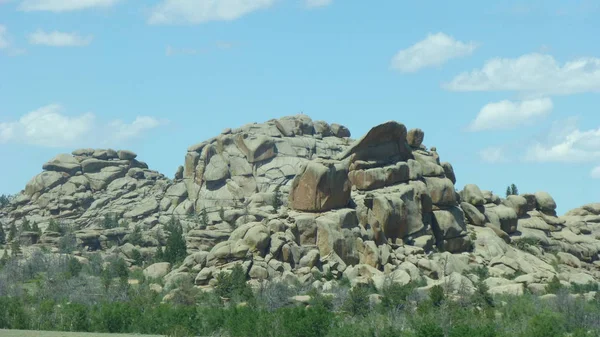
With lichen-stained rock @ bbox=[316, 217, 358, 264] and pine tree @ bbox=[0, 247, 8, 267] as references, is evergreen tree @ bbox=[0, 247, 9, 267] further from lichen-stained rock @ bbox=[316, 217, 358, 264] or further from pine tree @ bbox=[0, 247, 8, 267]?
lichen-stained rock @ bbox=[316, 217, 358, 264]

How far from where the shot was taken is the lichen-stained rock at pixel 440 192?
357 ft

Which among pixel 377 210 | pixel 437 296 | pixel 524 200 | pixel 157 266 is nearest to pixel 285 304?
pixel 437 296

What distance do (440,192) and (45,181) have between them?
96.2m

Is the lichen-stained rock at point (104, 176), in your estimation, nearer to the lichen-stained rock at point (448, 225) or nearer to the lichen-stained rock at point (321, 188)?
the lichen-stained rock at point (321, 188)

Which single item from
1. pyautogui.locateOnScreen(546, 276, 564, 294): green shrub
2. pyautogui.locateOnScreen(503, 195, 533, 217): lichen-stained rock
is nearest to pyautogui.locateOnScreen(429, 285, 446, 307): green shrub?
pyautogui.locateOnScreen(546, 276, 564, 294): green shrub

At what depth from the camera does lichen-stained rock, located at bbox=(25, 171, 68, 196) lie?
593ft

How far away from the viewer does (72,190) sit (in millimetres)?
179375

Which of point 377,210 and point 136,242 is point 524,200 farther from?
point 136,242

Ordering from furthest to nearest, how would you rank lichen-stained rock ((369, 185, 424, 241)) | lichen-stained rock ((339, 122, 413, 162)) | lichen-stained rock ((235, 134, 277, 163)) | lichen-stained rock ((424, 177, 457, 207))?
lichen-stained rock ((235, 134, 277, 163))
lichen-stained rock ((424, 177, 457, 207))
lichen-stained rock ((339, 122, 413, 162))
lichen-stained rock ((369, 185, 424, 241))

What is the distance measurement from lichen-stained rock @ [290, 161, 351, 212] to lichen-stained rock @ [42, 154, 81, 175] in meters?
94.5

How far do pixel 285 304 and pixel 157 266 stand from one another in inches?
1170

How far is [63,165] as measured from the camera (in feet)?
603

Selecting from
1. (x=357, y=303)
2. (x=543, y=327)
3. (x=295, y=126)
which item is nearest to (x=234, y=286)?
(x=357, y=303)

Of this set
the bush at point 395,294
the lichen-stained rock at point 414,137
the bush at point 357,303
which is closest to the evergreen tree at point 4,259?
the lichen-stained rock at point 414,137
